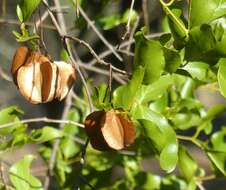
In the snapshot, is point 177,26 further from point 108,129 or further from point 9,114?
point 9,114

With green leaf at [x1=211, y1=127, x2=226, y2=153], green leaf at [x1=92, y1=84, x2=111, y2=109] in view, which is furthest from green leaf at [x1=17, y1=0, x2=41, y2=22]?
green leaf at [x1=211, y1=127, x2=226, y2=153]

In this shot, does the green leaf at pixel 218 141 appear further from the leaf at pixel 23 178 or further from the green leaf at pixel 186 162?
the leaf at pixel 23 178

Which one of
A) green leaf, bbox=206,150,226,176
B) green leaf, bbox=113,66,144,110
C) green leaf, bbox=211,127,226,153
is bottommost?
green leaf, bbox=211,127,226,153

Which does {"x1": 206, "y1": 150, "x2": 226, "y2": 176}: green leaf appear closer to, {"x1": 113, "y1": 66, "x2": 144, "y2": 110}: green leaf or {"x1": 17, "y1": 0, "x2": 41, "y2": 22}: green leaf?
{"x1": 113, "y1": 66, "x2": 144, "y2": 110}: green leaf

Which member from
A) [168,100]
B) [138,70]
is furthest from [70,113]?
[138,70]

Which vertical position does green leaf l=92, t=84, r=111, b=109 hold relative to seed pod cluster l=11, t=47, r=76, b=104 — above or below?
below

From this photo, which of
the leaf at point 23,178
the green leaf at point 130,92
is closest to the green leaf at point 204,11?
the green leaf at point 130,92
